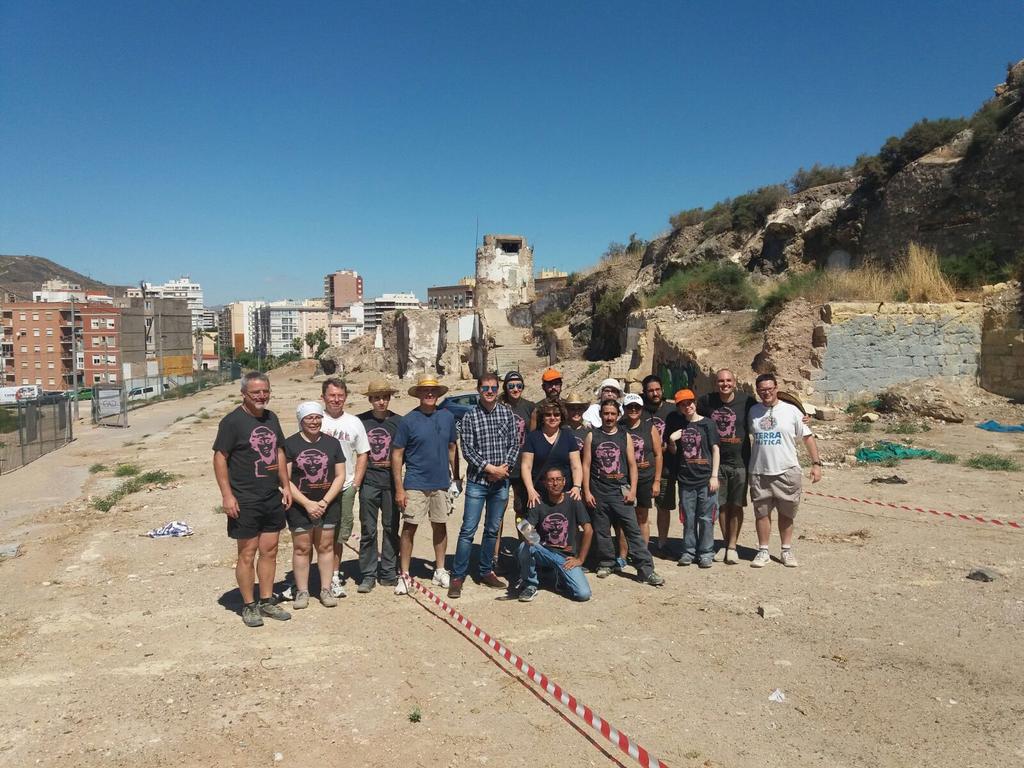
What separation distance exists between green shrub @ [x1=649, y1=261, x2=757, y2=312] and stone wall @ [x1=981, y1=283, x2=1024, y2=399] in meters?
5.69

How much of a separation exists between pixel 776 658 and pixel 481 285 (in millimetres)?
42468

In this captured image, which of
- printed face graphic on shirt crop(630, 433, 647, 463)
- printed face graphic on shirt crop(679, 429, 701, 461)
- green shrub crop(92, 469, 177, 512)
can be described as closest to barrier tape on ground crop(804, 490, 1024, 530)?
printed face graphic on shirt crop(679, 429, 701, 461)

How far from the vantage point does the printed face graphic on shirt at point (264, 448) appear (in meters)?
4.79

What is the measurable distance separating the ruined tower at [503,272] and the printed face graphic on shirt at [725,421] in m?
39.4

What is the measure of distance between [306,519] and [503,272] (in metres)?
41.5

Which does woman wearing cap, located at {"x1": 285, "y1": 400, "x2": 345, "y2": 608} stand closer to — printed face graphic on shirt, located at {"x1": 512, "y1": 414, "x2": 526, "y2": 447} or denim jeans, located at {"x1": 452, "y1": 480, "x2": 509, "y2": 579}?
denim jeans, located at {"x1": 452, "y1": 480, "x2": 509, "y2": 579}

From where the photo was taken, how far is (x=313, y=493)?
16.9ft

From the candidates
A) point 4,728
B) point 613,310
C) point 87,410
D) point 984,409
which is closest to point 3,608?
point 4,728

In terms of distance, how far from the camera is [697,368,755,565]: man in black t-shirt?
6176mm

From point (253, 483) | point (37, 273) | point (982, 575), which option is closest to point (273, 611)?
point (253, 483)

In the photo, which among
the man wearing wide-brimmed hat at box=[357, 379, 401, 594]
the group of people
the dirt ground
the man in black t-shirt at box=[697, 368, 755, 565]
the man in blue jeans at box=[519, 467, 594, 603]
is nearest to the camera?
the dirt ground

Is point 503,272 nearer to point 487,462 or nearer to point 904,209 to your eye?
point 904,209

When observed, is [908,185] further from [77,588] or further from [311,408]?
[77,588]

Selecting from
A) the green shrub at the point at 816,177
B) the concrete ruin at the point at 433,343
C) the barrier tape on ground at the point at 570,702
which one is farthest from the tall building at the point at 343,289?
the barrier tape on ground at the point at 570,702
